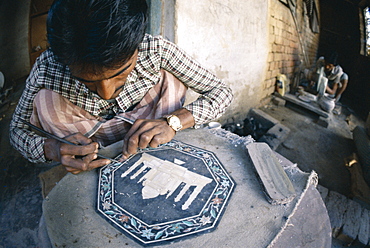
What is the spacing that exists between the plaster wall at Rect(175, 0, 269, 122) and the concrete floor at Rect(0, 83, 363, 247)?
1081 mm

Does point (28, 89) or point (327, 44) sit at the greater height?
point (327, 44)

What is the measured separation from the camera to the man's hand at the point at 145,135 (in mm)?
1108

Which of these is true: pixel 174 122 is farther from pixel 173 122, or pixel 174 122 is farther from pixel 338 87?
pixel 338 87

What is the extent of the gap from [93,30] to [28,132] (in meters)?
0.93

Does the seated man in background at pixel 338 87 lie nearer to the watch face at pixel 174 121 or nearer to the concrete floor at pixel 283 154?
the concrete floor at pixel 283 154

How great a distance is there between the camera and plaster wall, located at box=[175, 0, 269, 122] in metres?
2.35

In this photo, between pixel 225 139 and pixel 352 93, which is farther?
pixel 352 93

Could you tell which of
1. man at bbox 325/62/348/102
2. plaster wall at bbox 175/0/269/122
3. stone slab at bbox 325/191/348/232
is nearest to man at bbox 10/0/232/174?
plaster wall at bbox 175/0/269/122

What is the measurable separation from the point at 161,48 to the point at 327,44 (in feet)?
42.7

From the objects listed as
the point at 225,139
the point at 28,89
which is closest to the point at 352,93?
the point at 225,139

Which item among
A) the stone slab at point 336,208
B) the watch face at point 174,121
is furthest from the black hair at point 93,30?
the stone slab at point 336,208

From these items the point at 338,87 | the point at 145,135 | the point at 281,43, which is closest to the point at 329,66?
the point at 338,87

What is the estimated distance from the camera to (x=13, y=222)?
5.42 ft

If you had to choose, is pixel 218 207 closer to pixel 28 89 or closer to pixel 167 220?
pixel 167 220
